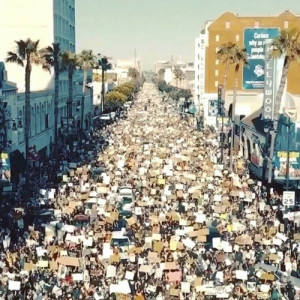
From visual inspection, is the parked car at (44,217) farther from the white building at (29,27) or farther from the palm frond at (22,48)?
the white building at (29,27)

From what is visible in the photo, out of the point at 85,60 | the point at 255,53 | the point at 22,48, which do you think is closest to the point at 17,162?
the point at 22,48

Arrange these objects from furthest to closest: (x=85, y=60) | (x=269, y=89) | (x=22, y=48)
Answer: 1. (x=85, y=60)
2. (x=269, y=89)
3. (x=22, y=48)

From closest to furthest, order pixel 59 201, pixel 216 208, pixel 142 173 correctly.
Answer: pixel 216 208 → pixel 59 201 → pixel 142 173

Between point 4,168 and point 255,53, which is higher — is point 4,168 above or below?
below

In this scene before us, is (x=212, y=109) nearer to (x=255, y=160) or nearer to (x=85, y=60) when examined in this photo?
(x=85, y=60)

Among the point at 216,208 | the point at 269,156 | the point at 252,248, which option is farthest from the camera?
the point at 269,156

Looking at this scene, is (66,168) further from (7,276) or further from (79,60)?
(79,60)

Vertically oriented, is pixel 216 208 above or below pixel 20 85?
below

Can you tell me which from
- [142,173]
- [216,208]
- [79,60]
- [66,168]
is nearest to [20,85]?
[79,60]
